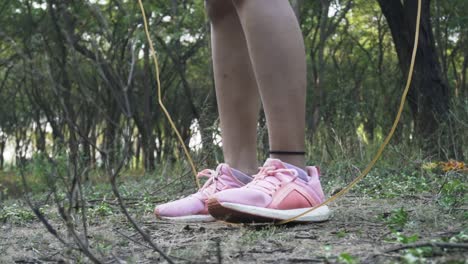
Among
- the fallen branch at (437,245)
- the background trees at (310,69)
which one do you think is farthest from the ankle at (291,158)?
the background trees at (310,69)

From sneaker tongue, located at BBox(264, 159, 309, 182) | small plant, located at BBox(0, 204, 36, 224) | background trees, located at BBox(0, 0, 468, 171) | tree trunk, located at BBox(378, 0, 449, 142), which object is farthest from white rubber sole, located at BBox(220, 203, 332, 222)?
tree trunk, located at BBox(378, 0, 449, 142)

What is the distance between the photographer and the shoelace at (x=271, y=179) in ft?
6.56

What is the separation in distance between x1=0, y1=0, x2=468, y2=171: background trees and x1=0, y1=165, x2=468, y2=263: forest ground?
2260 millimetres

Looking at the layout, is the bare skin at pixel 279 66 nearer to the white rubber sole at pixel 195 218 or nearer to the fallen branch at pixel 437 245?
the white rubber sole at pixel 195 218

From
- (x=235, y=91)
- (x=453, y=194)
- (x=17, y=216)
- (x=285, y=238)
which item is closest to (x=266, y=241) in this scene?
(x=285, y=238)

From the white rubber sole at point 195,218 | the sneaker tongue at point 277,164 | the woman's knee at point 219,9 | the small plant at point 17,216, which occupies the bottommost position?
the white rubber sole at point 195,218

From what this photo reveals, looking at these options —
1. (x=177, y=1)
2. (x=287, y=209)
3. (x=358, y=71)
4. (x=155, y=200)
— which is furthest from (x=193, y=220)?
(x=358, y=71)

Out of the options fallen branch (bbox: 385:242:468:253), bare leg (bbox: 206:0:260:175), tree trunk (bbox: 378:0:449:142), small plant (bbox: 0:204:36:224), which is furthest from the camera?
tree trunk (bbox: 378:0:449:142)

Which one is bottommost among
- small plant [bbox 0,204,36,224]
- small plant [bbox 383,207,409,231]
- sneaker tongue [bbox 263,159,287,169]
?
small plant [bbox 383,207,409,231]

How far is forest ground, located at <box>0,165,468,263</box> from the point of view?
53.2 inches

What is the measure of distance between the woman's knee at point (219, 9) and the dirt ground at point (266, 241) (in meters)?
0.75

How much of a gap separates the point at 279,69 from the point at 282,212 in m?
0.44

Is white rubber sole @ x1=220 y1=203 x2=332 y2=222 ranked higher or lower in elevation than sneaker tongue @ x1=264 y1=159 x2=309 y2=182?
lower

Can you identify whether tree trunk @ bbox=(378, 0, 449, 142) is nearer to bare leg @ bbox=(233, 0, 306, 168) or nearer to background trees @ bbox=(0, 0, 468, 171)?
background trees @ bbox=(0, 0, 468, 171)
